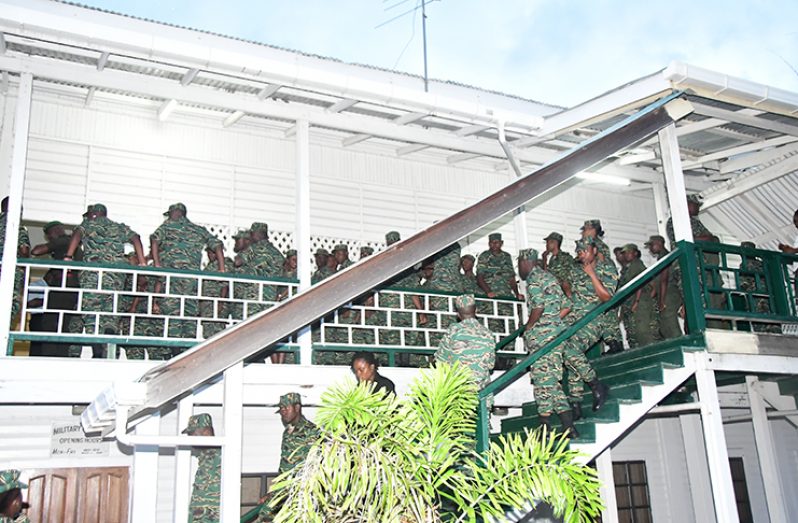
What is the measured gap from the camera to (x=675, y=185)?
7.49 meters

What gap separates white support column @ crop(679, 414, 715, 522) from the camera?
1193 cm

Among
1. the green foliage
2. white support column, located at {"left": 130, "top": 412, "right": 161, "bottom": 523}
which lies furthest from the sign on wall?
the green foliage

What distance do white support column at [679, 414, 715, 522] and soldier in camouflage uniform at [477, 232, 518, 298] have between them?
3.96m

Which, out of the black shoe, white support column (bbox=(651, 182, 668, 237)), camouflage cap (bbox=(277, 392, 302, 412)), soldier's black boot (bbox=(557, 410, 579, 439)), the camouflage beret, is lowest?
soldier's black boot (bbox=(557, 410, 579, 439))

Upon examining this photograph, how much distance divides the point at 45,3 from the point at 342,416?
513cm

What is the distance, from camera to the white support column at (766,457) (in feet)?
29.8

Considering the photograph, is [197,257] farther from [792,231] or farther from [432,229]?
[792,231]

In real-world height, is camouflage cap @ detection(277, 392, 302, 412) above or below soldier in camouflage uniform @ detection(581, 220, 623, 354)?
below

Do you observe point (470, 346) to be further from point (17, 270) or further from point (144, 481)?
point (17, 270)

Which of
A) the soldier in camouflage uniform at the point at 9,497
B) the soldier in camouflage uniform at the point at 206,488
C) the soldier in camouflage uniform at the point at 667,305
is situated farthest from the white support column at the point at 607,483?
the soldier in camouflage uniform at the point at 9,497

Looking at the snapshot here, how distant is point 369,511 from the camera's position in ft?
12.9

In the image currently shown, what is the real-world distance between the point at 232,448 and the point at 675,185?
5.15 meters

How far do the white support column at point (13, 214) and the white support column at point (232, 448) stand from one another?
3.37 meters

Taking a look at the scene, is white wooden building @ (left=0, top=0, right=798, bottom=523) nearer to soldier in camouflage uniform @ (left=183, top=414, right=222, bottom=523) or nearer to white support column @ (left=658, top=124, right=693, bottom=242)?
white support column @ (left=658, top=124, right=693, bottom=242)
